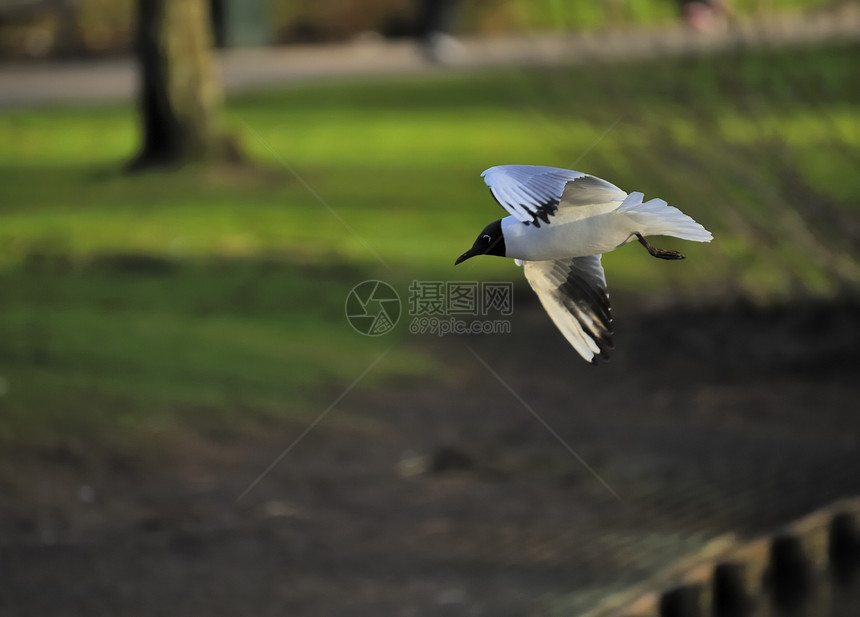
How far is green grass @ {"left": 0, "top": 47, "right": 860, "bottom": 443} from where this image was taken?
968 centimetres

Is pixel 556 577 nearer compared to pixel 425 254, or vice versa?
pixel 556 577

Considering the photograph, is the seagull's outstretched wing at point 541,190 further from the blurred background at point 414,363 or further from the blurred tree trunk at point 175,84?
the blurred tree trunk at point 175,84

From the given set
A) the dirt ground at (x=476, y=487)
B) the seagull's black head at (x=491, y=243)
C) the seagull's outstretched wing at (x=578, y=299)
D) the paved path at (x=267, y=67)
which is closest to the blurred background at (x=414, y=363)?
the dirt ground at (x=476, y=487)

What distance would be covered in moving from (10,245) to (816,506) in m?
9.86

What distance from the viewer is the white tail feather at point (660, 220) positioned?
89cm

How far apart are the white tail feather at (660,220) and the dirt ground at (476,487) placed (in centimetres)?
668

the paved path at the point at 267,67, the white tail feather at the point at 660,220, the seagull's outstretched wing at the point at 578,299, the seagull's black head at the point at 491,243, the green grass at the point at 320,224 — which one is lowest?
the paved path at the point at 267,67

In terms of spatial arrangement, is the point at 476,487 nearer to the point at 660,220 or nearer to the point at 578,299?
the point at 578,299

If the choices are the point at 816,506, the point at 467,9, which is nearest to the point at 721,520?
the point at 816,506

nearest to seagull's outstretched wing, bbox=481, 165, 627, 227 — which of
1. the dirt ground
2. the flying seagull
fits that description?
the flying seagull

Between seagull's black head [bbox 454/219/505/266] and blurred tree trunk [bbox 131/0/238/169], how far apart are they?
57.8 feet

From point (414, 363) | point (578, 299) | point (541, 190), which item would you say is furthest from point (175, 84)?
point (541, 190)

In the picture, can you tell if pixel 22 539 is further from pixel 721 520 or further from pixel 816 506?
pixel 816 506

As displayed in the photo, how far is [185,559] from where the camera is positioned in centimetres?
855
